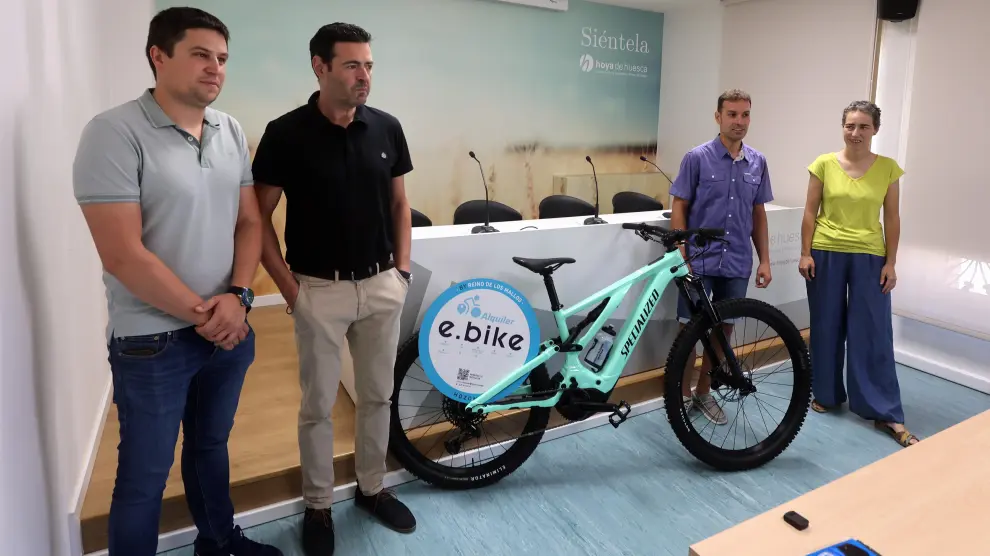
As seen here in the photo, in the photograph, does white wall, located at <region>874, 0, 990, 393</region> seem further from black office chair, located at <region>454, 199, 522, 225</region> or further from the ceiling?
black office chair, located at <region>454, 199, 522, 225</region>

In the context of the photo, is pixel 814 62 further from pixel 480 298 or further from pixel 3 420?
pixel 3 420

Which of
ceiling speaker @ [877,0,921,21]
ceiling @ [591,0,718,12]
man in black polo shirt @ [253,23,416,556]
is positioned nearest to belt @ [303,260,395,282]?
man in black polo shirt @ [253,23,416,556]

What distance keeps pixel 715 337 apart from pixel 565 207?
5.46 feet

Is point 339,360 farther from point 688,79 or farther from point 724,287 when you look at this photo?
point 688,79

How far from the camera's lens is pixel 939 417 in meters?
3.32

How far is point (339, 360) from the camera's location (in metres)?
2.09

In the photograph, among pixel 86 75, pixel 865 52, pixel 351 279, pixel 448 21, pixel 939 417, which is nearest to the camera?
pixel 351 279

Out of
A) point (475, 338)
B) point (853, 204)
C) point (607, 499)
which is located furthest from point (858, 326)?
point (475, 338)

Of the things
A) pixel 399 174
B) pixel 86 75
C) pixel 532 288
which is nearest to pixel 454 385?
pixel 532 288

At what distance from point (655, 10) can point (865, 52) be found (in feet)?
7.51

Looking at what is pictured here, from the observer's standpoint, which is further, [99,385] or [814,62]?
[814,62]

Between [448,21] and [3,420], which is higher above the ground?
[448,21]

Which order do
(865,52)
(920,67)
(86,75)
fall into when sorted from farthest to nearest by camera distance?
(865,52), (920,67), (86,75)

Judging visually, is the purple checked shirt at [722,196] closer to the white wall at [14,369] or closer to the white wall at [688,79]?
the white wall at [14,369]
